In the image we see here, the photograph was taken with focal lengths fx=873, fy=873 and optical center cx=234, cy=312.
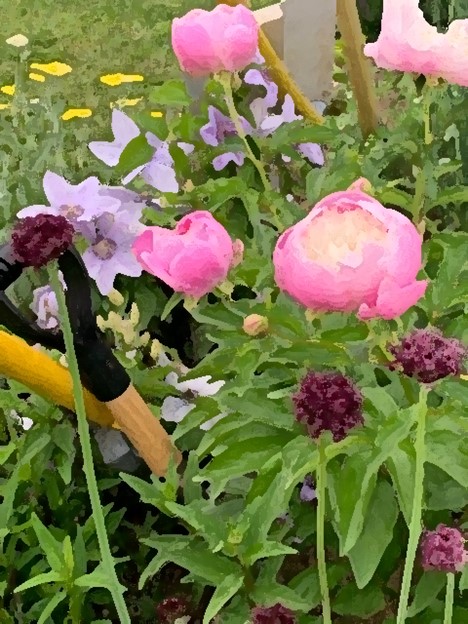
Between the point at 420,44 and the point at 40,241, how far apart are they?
1.54 feet

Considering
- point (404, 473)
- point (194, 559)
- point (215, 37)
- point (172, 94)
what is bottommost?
point (194, 559)

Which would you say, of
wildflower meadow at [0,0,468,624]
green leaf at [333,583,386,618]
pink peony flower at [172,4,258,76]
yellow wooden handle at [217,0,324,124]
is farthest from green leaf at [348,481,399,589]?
yellow wooden handle at [217,0,324,124]

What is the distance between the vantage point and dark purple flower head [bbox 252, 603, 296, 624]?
29.1 inches

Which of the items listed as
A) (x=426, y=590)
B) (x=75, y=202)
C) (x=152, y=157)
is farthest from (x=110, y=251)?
(x=426, y=590)

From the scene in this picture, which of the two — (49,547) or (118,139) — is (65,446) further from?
(118,139)

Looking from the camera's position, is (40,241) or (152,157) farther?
(152,157)

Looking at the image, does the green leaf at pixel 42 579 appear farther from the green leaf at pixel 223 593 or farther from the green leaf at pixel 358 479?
the green leaf at pixel 358 479

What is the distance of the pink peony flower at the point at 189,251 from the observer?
2.35 feet

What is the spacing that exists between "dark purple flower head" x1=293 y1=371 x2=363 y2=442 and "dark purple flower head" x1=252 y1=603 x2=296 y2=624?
8.1 inches

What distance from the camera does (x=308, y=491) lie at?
0.87m

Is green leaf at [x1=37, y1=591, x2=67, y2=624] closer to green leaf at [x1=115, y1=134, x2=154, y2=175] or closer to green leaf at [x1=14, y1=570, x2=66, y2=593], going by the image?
green leaf at [x1=14, y1=570, x2=66, y2=593]

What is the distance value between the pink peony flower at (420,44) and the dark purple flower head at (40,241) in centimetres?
44

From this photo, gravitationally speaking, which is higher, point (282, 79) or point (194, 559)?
point (282, 79)

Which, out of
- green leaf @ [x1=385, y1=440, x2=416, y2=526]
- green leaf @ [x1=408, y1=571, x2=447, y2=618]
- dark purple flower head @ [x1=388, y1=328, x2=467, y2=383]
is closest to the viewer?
dark purple flower head @ [x1=388, y1=328, x2=467, y2=383]
